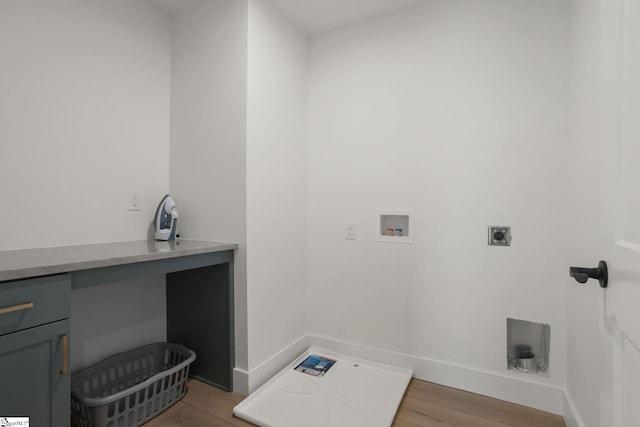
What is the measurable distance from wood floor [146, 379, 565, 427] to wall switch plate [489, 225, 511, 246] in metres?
0.81

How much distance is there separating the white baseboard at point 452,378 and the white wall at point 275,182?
75 millimetres

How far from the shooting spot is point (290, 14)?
1.86 metres

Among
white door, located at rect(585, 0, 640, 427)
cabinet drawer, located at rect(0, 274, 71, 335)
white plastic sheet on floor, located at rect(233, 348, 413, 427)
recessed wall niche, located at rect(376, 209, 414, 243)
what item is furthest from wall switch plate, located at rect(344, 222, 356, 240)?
cabinet drawer, located at rect(0, 274, 71, 335)

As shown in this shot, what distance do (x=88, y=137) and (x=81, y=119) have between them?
0.09 m

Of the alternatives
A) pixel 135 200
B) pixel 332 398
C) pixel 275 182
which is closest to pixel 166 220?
pixel 135 200

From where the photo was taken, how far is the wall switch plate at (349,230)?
1941 millimetres

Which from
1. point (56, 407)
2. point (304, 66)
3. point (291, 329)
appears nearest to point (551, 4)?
point (304, 66)

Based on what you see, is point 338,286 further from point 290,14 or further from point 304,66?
point 290,14

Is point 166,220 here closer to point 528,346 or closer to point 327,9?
point 327,9

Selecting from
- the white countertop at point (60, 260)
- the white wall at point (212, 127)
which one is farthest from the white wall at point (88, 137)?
the white countertop at point (60, 260)

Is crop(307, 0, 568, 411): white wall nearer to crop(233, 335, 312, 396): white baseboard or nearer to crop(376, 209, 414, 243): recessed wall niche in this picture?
crop(376, 209, 414, 243): recessed wall niche

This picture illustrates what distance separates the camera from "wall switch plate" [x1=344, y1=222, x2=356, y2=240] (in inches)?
76.4

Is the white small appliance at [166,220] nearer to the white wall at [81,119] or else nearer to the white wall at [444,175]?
the white wall at [81,119]

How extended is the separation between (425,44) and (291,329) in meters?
1.92
